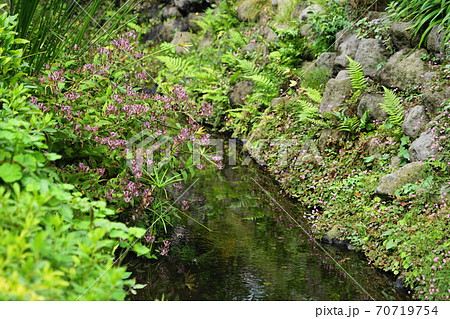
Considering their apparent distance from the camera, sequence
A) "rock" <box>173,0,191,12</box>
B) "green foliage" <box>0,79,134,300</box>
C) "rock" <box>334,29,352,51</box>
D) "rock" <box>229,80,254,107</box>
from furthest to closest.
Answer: "rock" <box>173,0,191,12</box> < "rock" <box>229,80,254,107</box> < "rock" <box>334,29,352,51</box> < "green foliage" <box>0,79,134,300</box>

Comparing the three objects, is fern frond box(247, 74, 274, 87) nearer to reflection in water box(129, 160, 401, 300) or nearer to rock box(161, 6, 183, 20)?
reflection in water box(129, 160, 401, 300)

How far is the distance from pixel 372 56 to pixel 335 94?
0.72m

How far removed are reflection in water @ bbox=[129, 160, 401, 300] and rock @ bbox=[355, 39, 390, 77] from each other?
2.31 meters

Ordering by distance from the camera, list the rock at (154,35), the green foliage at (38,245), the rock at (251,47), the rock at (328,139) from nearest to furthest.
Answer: the green foliage at (38,245), the rock at (328,139), the rock at (251,47), the rock at (154,35)

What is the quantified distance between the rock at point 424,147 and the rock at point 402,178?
123 mm

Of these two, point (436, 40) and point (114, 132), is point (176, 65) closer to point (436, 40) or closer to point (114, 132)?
point (436, 40)

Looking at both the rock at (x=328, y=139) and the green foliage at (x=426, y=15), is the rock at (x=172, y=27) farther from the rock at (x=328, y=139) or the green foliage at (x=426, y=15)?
the rock at (x=328, y=139)

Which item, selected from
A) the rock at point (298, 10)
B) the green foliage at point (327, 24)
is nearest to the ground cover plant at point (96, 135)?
the green foliage at point (327, 24)

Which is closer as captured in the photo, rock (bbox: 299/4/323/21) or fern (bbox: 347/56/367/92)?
fern (bbox: 347/56/367/92)

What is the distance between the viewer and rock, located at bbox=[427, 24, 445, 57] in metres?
5.26

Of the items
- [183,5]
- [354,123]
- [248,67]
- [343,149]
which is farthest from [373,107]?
[183,5]

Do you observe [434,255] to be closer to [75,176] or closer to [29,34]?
[75,176]

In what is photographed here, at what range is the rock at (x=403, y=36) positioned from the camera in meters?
5.75

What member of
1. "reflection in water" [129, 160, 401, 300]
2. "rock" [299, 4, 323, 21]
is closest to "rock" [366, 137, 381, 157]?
"reflection in water" [129, 160, 401, 300]
